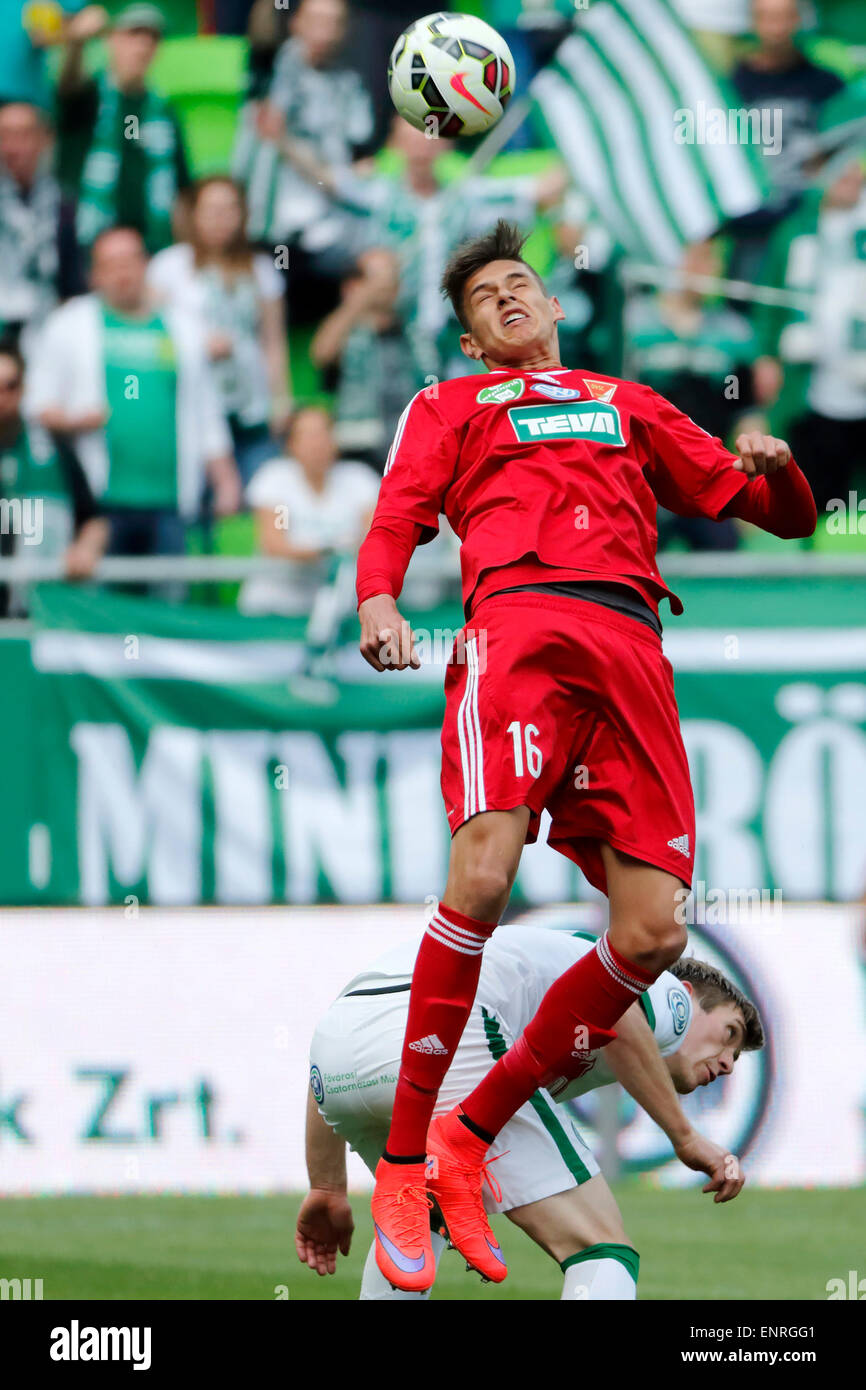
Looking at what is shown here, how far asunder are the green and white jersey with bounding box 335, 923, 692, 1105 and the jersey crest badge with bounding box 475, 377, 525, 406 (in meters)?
1.27

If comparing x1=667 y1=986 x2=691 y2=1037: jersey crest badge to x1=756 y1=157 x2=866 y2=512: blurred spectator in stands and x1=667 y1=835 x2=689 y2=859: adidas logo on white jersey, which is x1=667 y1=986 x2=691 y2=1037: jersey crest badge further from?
x1=756 y1=157 x2=866 y2=512: blurred spectator in stands

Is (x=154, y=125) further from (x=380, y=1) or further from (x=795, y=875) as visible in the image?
(x=795, y=875)

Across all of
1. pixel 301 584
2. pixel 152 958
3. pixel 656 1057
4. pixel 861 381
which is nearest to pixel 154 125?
pixel 301 584

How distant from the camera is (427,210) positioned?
9516 millimetres

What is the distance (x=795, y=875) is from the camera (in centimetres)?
789

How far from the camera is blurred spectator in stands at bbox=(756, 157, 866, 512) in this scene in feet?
31.0

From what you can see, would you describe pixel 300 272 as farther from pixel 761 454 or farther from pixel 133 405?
pixel 761 454

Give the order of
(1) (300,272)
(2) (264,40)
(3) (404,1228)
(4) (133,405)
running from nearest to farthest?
(3) (404,1228) → (4) (133,405) → (1) (300,272) → (2) (264,40)

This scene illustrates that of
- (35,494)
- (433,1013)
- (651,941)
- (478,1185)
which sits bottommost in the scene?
(478,1185)

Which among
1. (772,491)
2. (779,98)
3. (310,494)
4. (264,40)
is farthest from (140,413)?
(772,491)

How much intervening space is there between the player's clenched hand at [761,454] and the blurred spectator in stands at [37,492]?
5.28 metres

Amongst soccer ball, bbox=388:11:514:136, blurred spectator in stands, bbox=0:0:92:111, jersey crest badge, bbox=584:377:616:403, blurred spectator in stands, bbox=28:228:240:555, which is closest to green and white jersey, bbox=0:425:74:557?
blurred spectator in stands, bbox=28:228:240:555

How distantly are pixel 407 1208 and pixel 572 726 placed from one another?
3.62 ft

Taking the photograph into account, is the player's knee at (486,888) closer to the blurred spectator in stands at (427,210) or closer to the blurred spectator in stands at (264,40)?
the blurred spectator in stands at (427,210)
